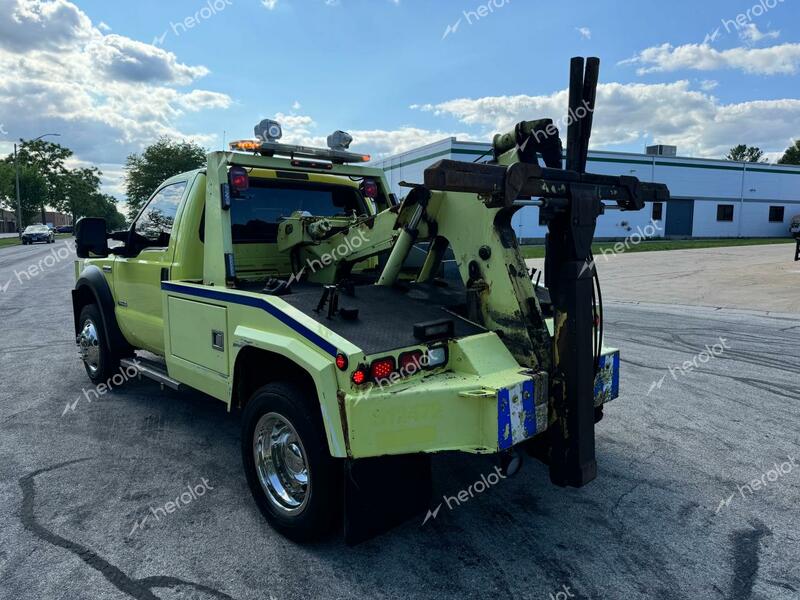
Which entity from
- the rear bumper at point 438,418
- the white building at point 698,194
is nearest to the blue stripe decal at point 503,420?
the rear bumper at point 438,418

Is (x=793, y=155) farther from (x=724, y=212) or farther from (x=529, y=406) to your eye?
(x=529, y=406)

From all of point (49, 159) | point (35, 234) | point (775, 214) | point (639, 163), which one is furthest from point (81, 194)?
point (775, 214)

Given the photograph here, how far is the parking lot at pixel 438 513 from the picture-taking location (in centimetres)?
276

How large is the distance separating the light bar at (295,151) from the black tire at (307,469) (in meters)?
1.96

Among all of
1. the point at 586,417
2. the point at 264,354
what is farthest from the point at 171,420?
the point at 586,417

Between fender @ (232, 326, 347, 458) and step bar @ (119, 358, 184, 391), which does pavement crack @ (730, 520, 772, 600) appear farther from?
step bar @ (119, 358, 184, 391)

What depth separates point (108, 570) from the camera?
285cm

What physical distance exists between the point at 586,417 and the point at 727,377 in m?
4.26

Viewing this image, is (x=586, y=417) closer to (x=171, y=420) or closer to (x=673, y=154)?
(x=171, y=420)

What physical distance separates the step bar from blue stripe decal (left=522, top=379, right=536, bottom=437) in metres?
2.77

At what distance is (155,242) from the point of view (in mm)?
5023

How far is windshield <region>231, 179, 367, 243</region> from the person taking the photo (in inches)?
187

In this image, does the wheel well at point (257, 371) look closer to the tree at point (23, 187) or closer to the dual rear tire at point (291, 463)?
the dual rear tire at point (291, 463)

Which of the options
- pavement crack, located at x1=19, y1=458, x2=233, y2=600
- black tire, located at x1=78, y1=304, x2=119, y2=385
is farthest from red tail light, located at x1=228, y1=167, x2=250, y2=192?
black tire, located at x1=78, y1=304, x2=119, y2=385
